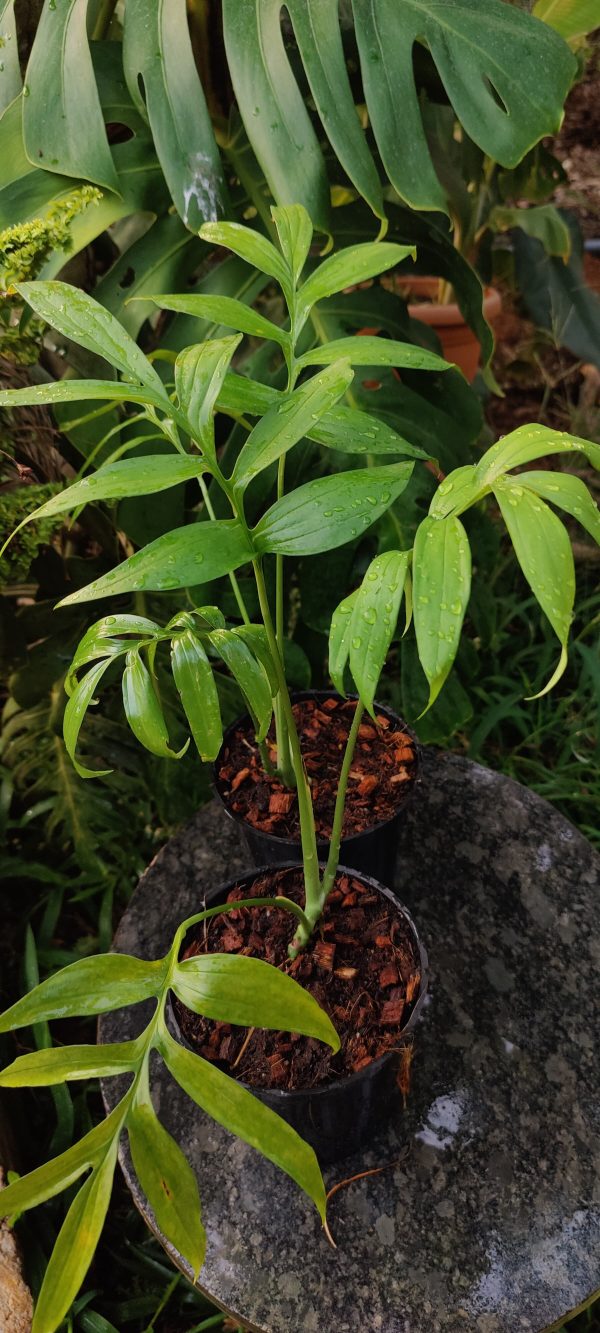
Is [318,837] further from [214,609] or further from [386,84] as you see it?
[386,84]

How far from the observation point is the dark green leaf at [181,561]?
49 centimetres

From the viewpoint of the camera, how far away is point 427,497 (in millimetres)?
1088

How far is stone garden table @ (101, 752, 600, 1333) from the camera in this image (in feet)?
2.43

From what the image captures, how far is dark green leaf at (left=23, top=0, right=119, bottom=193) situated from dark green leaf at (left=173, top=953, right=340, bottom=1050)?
80 cm

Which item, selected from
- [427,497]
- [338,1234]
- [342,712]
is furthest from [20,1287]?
[427,497]

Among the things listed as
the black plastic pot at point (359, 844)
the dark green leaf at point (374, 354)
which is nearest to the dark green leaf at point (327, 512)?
the dark green leaf at point (374, 354)

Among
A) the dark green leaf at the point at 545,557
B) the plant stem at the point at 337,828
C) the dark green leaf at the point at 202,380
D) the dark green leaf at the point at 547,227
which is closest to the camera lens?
the dark green leaf at the point at 545,557

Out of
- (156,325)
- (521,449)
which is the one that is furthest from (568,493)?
(156,325)

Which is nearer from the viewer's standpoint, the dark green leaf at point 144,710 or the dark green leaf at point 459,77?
the dark green leaf at point 144,710

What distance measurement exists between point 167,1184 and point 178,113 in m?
0.99

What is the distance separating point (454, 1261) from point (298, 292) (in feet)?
2.71

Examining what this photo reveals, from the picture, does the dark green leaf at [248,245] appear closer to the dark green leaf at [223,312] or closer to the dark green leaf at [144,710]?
the dark green leaf at [223,312]

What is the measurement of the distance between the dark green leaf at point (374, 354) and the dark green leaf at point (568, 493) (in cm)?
17

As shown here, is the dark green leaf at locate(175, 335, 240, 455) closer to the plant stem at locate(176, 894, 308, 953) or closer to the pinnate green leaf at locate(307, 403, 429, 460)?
the pinnate green leaf at locate(307, 403, 429, 460)
